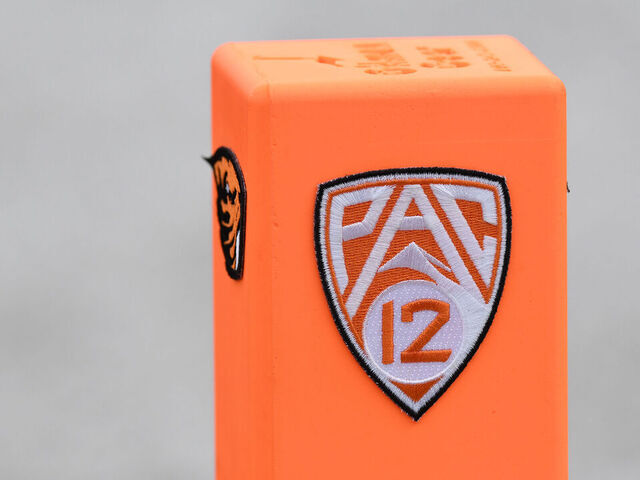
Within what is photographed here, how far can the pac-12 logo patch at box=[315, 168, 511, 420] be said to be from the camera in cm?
625

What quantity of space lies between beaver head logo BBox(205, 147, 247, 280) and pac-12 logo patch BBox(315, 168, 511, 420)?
30 cm

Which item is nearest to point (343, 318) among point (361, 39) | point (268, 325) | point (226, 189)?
point (268, 325)

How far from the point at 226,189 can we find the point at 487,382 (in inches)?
41.1

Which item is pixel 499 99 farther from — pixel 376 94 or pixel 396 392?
pixel 396 392

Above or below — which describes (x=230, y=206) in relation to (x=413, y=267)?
above

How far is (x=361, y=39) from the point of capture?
22.9 feet

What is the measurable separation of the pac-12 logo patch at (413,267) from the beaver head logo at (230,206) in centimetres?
30

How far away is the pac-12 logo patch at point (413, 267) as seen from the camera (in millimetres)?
6250

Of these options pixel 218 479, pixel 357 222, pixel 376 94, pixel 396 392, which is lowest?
pixel 218 479

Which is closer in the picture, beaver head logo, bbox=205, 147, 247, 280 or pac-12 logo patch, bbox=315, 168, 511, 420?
pac-12 logo patch, bbox=315, 168, 511, 420

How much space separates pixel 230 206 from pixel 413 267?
655 millimetres

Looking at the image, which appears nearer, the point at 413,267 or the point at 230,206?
the point at 413,267

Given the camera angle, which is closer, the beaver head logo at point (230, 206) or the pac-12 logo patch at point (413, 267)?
the pac-12 logo patch at point (413, 267)

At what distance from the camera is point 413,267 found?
20.7 ft
